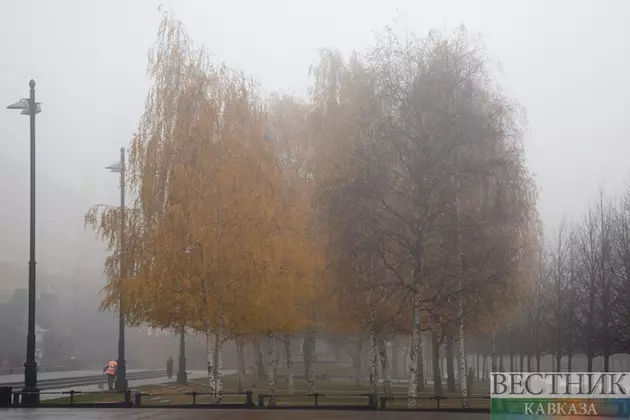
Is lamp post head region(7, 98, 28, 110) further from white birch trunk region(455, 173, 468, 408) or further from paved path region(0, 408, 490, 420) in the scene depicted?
white birch trunk region(455, 173, 468, 408)

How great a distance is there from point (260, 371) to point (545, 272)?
20323mm

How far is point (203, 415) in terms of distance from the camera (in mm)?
25750

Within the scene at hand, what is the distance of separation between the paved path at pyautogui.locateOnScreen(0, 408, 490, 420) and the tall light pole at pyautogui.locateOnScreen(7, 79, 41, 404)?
1.23 m

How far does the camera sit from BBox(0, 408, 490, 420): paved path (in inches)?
968

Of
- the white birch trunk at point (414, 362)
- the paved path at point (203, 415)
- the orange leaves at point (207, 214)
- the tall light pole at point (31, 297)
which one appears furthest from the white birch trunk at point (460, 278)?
the tall light pole at point (31, 297)

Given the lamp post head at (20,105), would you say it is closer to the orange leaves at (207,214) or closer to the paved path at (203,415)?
the orange leaves at (207,214)

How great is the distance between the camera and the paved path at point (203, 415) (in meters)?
24.6

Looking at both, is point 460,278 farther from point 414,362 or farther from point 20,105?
point 20,105

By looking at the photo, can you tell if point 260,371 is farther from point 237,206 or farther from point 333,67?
point 237,206

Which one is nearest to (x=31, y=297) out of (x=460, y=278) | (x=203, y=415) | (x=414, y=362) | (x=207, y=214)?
(x=207, y=214)

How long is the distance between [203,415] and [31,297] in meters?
8.96

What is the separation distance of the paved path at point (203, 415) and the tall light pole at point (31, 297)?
1230mm

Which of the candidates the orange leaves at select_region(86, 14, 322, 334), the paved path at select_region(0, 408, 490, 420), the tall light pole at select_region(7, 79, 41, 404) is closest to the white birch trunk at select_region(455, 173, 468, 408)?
the paved path at select_region(0, 408, 490, 420)

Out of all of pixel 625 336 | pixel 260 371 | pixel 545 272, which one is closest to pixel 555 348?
pixel 545 272
